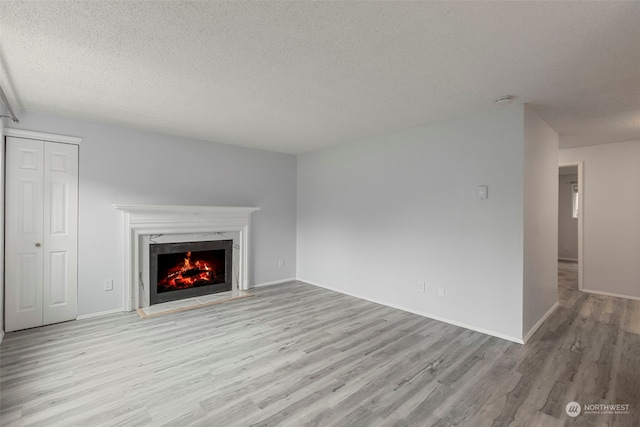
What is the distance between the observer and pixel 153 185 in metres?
4.05

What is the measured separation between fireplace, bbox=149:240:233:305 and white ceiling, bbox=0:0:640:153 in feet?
6.05

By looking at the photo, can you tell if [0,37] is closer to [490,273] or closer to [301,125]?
[301,125]

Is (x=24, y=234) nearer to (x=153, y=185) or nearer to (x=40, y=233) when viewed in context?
(x=40, y=233)

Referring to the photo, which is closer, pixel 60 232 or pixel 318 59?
pixel 318 59

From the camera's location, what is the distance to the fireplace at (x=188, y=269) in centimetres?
407

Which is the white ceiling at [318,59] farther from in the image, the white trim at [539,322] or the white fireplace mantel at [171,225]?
the white trim at [539,322]

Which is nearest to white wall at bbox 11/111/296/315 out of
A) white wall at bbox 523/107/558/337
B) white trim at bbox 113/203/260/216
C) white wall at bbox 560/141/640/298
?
white trim at bbox 113/203/260/216

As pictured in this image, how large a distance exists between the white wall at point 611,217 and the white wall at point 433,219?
5.30 feet

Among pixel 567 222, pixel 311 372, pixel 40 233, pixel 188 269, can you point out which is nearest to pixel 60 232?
pixel 40 233

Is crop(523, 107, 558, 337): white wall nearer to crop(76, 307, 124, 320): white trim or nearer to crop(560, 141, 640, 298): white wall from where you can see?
crop(560, 141, 640, 298): white wall

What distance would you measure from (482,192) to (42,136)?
4.87 m

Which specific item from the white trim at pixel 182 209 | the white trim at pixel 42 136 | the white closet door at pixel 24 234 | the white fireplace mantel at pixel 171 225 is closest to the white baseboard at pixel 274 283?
the white fireplace mantel at pixel 171 225

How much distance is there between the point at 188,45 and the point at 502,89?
8.39 ft

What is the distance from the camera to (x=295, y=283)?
211 inches
